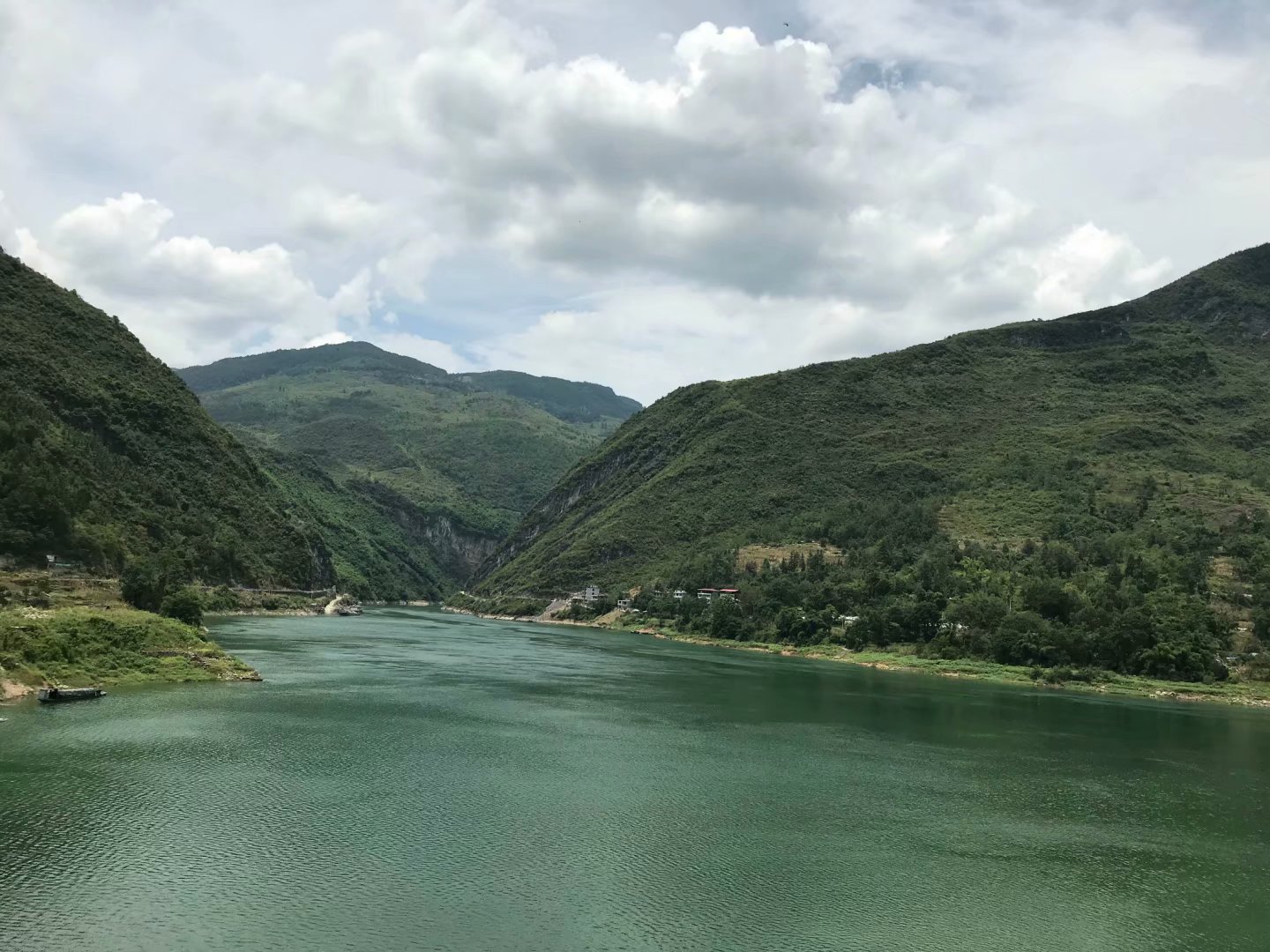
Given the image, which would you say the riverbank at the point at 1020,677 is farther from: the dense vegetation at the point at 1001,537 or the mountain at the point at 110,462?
the mountain at the point at 110,462

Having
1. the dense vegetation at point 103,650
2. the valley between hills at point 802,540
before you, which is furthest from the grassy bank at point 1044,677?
the dense vegetation at point 103,650

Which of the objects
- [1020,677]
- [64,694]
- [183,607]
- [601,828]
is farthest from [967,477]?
[64,694]

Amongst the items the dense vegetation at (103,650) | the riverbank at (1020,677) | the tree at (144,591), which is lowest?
the riverbank at (1020,677)

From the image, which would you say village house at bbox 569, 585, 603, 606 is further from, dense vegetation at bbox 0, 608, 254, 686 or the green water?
dense vegetation at bbox 0, 608, 254, 686

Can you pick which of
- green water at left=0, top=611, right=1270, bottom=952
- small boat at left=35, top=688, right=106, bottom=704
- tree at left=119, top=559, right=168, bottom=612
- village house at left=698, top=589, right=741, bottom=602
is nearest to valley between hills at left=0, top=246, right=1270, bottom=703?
tree at left=119, top=559, right=168, bottom=612

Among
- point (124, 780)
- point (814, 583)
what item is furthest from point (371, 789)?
point (814, 583)

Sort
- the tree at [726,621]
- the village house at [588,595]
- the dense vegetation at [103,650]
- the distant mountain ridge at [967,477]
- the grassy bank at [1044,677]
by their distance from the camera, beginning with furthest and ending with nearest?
the village house at [588,595]
the distant mountain ridge at [967,477]
the tree at [726,621]
the grassy bank at [1044,677]
the dense vegetation at [103,650]
